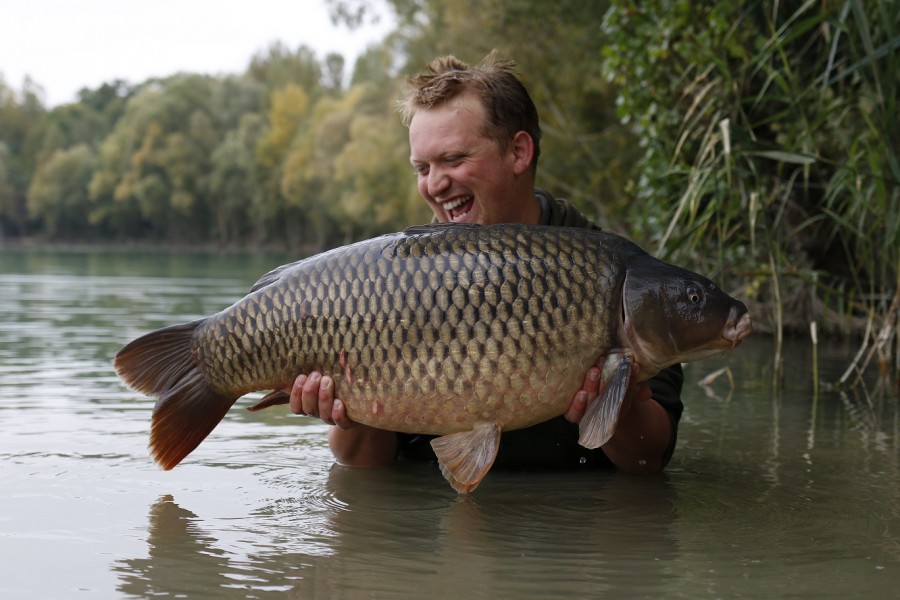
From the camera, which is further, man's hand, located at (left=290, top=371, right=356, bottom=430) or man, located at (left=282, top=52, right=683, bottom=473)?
man, located at (left=282, top=52, right=683, bottom=473)

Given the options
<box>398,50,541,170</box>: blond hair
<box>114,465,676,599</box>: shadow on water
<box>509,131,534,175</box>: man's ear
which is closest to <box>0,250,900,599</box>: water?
<box>114,465,676,599</box>: shadow on water

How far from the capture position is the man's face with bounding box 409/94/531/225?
11.2ft

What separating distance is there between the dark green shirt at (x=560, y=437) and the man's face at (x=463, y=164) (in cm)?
20

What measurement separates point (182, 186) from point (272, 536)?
6285cm

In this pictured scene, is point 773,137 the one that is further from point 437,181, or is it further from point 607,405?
point 607,405

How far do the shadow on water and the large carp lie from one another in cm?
23

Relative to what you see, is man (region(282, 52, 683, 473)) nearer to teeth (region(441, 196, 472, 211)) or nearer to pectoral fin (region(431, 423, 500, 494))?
teeth (region(441, 196, 472, 211))

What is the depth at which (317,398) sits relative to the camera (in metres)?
2.90

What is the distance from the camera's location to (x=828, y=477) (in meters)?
3.56

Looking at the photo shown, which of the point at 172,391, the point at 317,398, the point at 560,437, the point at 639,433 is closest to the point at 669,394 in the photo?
the point at 639,433

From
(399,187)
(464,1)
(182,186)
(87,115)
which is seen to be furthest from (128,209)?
(464,1)

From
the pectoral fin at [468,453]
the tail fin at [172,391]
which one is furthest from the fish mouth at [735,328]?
the tail fin at [172,391]

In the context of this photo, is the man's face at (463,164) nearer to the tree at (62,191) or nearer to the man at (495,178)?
the man at (495,178)

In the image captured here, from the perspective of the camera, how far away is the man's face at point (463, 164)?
340 cm
